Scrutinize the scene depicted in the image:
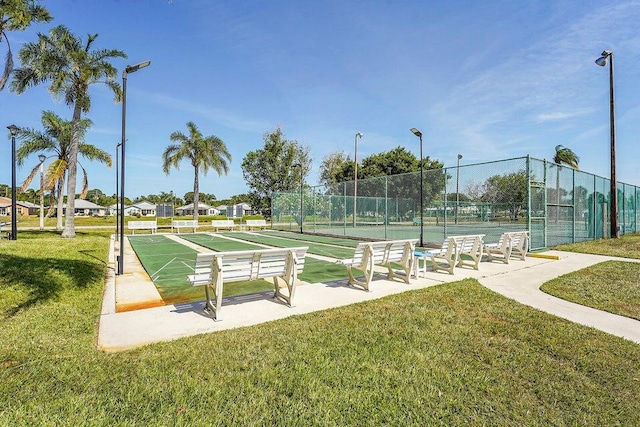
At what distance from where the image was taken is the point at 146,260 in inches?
417

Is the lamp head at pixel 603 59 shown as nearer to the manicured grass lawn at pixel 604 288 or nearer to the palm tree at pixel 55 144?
the manicured grass lawn at pixel 604 288

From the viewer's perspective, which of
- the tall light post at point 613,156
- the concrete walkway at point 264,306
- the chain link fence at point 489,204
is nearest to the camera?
the concrete walkway at point 264,306

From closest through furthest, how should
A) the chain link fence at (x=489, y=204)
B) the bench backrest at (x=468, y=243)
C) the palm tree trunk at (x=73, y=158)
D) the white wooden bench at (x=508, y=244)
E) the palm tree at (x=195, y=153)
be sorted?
the bench backrest at (x=468, y=243)
the white wooden bench at (x=508, y=244)
the chain link fence at (x=489, y=204)
the palm tree trunk at (x=73, y=158)
the palm tree at (x=195, y=153)

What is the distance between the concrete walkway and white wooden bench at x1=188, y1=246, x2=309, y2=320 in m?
0.30

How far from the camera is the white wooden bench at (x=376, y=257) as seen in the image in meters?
6.70

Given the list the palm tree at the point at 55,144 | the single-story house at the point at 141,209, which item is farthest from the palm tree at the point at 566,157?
the single-story house at the point at 141,209

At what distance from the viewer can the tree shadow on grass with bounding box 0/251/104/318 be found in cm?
574

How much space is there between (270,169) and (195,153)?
31.7 feet

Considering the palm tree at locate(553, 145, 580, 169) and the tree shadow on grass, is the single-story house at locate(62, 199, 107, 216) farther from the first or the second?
the palm tree at locate(553, 145, 580, 169)

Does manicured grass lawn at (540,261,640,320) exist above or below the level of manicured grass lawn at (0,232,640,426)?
above

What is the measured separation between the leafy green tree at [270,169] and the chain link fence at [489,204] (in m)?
18.2

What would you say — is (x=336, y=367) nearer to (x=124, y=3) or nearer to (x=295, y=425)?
(x=295, y=425)

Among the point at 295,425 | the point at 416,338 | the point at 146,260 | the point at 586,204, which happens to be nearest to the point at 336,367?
the point at 295,425

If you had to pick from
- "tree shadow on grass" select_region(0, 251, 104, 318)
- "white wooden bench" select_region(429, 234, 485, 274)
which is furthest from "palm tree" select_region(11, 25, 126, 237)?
"white wooden bench" select_region(429, 234, 485, 274)
